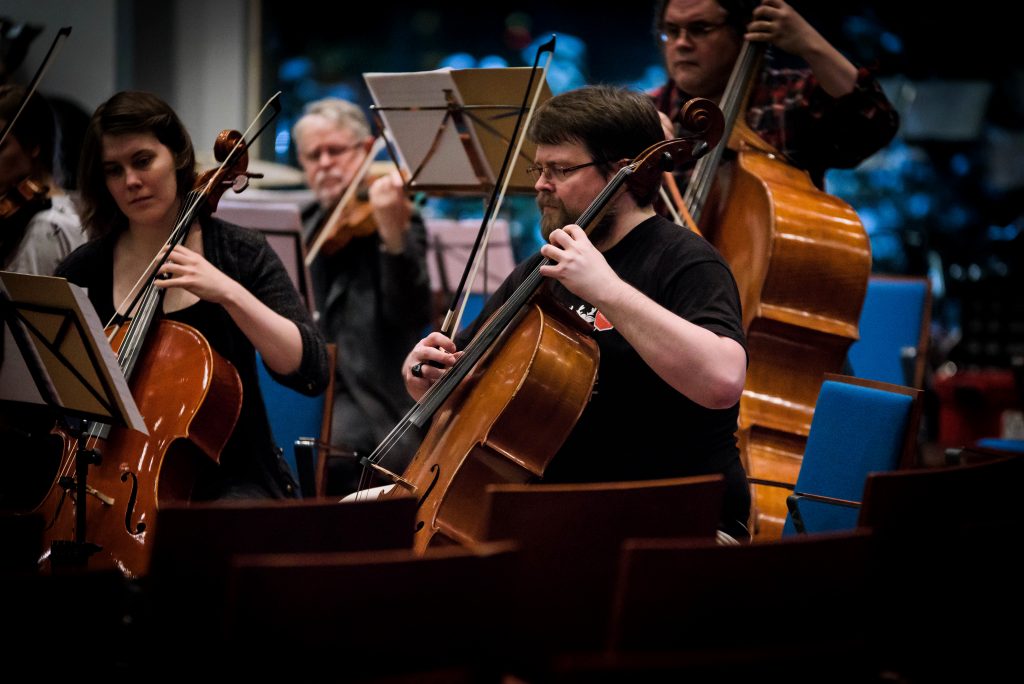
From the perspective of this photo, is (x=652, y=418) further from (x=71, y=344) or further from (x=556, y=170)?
(x=71, y=344)

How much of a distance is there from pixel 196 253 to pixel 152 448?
42 cm

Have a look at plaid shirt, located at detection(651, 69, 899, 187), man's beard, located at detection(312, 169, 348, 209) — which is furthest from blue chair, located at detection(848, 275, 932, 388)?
man's beard, located at detection(312, 169, 348, 209)

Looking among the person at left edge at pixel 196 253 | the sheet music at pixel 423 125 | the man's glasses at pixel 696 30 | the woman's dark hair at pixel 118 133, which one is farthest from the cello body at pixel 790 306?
the woman's dark hair at pixel 118 133

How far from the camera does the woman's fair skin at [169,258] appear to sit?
2.19m

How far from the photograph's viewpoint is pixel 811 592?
1.36 meters

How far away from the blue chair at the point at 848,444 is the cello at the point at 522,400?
1.97ft

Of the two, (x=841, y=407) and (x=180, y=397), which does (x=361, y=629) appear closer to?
(x=180, y=397)

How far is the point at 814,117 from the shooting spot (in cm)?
306

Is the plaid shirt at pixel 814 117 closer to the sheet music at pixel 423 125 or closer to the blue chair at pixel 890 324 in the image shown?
the sheet music at pixel 423 125

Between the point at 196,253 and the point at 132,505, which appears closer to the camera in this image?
the point at 132,505

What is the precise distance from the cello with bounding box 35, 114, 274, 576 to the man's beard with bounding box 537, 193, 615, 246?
2.30 feet

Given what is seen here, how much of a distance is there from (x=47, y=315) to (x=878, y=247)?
8.51 m

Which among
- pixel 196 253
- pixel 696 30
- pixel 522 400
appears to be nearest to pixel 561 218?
pixel 522 400

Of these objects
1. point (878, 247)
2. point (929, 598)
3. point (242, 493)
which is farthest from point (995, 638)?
point (878, 247)
